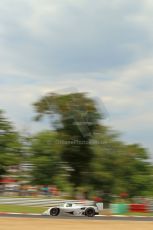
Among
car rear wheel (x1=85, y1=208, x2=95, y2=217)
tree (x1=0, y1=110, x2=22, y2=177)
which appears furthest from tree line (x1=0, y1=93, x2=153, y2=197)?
car rear wheel (x1=85, y1=208, x2=95, y2=217)

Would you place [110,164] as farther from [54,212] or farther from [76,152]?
[54,212]

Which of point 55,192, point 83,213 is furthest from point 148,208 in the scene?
point 55,192

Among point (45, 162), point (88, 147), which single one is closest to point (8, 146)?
point (45, 162)

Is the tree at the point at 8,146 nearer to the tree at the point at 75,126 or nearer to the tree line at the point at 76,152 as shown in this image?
the tree line at the point at 76,152

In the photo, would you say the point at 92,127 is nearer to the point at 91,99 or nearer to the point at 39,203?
the point at 91,99

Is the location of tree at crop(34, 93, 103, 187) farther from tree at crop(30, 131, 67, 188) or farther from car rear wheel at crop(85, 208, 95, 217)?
car rear wheel at crop(85, 208, 95, 217)

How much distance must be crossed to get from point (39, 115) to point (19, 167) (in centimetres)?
837

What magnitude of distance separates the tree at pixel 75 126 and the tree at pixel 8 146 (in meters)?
6.81

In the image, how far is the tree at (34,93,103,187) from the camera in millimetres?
37344

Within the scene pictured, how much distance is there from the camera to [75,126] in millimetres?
37781

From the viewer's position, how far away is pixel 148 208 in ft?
94.3

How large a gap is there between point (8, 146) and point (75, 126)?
32.8 ft

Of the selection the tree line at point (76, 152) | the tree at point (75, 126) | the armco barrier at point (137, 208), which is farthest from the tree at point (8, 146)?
the armco barrier at point (137, 208)

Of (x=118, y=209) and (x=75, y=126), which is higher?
(x=75, y=126)
